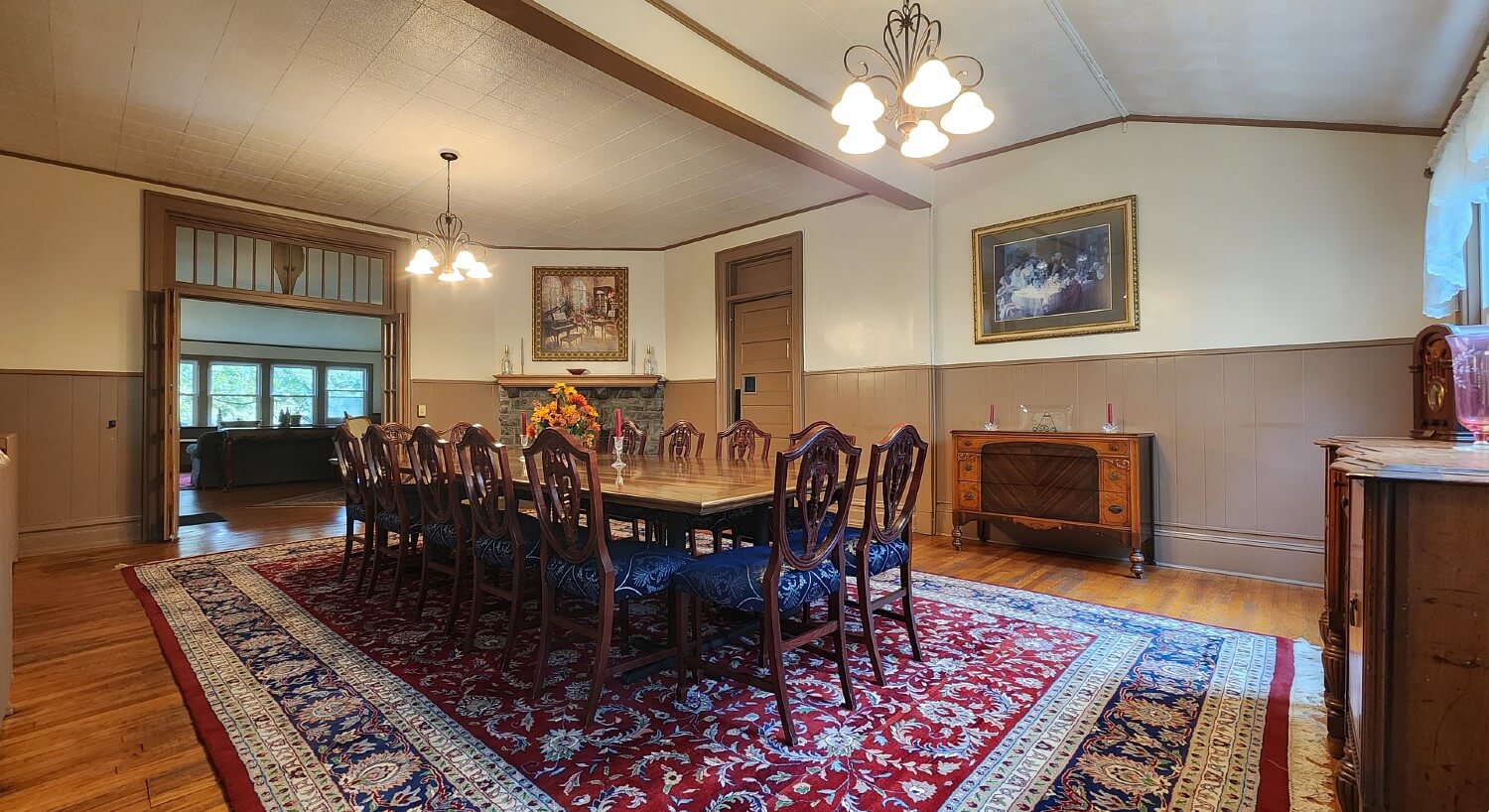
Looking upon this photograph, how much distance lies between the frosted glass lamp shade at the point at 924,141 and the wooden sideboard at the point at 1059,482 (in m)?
2.30

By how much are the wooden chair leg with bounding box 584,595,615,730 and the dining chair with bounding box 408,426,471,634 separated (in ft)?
3.36

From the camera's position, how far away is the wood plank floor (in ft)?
5.67

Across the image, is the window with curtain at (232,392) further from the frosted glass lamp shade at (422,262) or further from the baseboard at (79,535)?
the frosted glass lamp shade at (422,262)

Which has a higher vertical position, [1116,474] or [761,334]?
[761,334]

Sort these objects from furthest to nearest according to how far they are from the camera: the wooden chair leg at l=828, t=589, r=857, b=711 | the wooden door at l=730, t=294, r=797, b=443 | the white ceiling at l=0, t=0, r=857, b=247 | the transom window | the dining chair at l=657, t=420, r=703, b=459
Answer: the transom window
the wooden door at l=730, t=294, r=797, b=443
the dining chair at l=657, t=420, r=703, b=459
the white ceiling at l=0, t=0, r=857, b=247
the wooden chair leg at l=828, t=589, r=857, b=711

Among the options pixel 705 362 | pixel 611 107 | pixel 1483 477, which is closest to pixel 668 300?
pixel 705 362

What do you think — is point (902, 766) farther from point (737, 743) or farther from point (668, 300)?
point (668, 300)

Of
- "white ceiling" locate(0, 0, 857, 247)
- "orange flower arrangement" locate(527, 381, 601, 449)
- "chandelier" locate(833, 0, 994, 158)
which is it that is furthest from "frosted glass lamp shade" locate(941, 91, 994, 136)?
"orange flower arrangement" locate(527, 381, 601, 449)

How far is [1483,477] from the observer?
3.57ft

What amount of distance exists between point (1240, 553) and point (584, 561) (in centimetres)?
382

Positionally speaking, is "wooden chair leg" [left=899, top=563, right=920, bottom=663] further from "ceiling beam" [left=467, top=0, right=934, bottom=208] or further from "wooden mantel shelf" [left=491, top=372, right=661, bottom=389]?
"wooden mantel shelf" [left=491, top=372, right=661, bottom=389]

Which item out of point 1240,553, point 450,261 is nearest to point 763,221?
point 450,261

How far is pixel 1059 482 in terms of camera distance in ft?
13.4

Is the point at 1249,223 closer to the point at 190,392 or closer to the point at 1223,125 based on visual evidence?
the point at 1223,125
